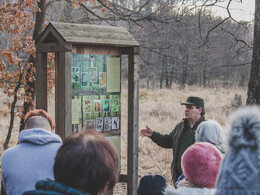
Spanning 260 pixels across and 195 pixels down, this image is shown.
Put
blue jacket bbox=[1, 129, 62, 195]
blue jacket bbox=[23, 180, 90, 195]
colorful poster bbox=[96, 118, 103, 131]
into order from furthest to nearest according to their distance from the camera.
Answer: colorful poster bbox=[96, 118, 103, 131] < blue jacket bbox=[1, 129, 62, 195] < blue jacket bbox=[23, 180, 90, 195]

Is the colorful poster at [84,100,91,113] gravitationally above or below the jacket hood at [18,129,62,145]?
above

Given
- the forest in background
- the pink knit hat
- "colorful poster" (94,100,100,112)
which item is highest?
the forest in background

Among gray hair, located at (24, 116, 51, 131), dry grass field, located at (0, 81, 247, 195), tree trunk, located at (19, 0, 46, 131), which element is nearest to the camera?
gray hair, located at (24, 116, 51, 131)

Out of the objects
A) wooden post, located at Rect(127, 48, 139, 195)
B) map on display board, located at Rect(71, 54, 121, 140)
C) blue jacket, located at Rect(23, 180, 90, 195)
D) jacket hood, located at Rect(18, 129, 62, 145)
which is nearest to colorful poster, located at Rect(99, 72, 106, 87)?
map on display board, located at Rect(71, 54, 121, 140)

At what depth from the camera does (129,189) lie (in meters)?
4.91

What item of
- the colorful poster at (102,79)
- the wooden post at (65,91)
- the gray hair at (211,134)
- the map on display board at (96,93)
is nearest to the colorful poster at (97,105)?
the map on display board at (96,93)

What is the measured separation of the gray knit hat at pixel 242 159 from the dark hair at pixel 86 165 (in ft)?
1.86

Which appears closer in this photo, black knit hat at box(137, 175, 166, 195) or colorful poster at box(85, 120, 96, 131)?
black knit hat at box(137, 175, 166, 195)

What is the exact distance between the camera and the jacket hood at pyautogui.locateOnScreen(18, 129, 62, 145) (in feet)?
9.26

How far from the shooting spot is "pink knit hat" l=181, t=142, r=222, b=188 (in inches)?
93.6

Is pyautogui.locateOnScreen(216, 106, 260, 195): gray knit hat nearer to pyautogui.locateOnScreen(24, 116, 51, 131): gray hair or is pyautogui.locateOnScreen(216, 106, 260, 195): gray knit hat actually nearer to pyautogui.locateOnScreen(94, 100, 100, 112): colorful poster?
pyautogui.locateOnScreen(24, 116, 51, 131): gray hair

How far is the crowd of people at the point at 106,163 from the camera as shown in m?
1.59

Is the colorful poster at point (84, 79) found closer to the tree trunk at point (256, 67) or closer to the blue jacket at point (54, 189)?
the tree trunk at point (256, 67)

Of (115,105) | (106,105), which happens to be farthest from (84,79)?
(115,105)
